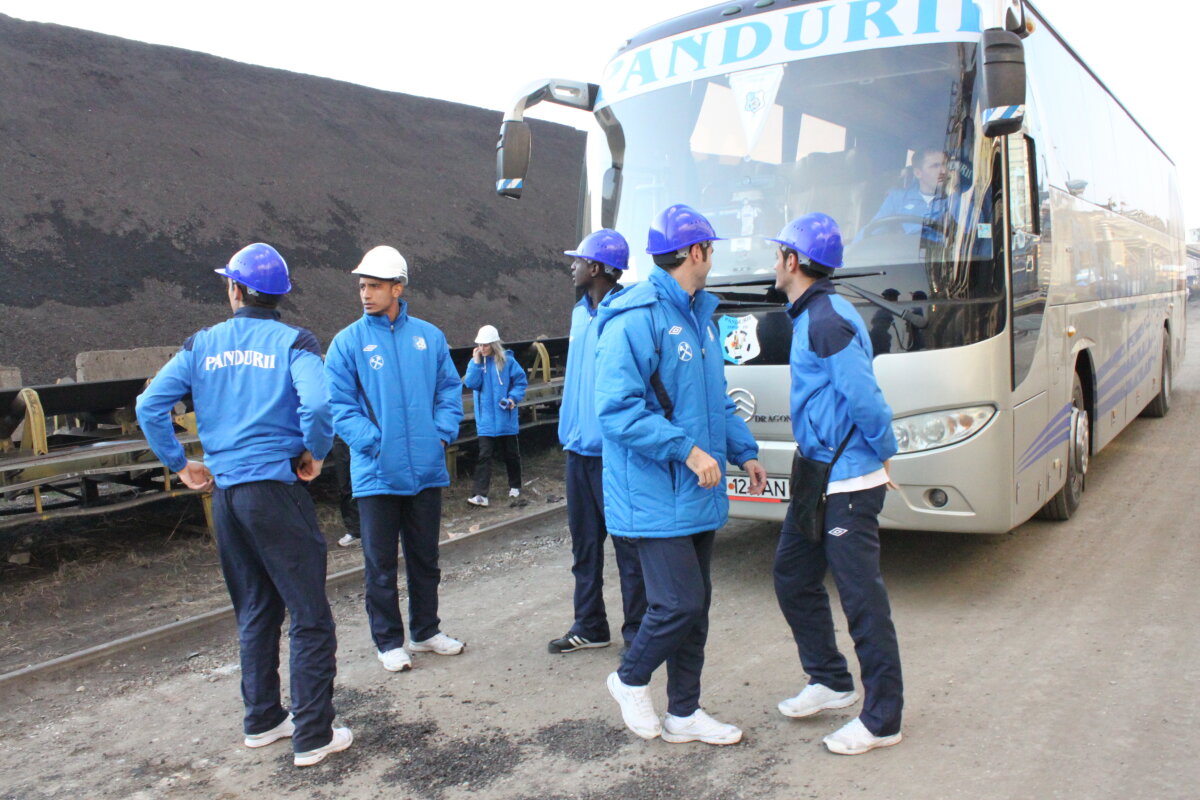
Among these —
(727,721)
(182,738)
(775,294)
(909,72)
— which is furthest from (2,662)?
(909,72)

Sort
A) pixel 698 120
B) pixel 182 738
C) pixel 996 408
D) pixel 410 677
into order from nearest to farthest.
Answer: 1. pixel 182 738
2. pixel 410 677
3. pixel 996 408
4. pixel 698 120

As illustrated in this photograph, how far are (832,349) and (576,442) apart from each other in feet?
5.78

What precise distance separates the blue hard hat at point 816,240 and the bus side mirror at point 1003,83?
5.08 feet

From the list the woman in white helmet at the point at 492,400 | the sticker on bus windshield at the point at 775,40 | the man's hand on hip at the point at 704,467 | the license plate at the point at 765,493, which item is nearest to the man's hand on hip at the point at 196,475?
the man's hand on hip at the point at 704,467

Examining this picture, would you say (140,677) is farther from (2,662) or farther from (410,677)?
(410,677)

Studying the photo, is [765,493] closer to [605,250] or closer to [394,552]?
[605,250]

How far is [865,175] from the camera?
5.33m

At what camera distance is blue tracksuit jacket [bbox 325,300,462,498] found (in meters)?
4.69

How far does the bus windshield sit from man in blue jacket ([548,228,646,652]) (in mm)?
1004

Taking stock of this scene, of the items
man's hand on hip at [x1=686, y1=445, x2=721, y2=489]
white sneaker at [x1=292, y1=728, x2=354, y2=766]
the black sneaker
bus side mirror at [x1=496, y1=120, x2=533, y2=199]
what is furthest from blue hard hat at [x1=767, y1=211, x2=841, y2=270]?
bus side mirror at [x1=496, y1=120, x2=533, y2=199]

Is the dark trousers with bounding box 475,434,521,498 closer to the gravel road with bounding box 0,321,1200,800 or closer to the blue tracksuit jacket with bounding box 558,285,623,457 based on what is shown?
the gravel road with bounding box 0,321,1200,800

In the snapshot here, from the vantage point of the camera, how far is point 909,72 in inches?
207

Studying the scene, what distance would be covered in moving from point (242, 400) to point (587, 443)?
1.72m

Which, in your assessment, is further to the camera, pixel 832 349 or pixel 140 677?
pixel 140 677
